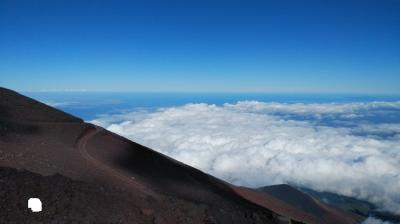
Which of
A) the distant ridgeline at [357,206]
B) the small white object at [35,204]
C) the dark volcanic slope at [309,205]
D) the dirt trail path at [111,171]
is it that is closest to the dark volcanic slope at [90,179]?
the dirt trail path at [111,171]

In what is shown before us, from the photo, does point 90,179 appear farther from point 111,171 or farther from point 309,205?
point 309,205

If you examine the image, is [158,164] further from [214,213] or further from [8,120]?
[8,120]

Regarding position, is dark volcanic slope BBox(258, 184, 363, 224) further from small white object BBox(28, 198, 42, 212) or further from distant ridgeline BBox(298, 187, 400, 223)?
distant ridgeline BBox(298, 187, 400, 223)

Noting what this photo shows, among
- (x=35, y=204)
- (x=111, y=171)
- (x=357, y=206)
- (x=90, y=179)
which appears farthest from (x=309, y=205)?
(x=357, y=206)

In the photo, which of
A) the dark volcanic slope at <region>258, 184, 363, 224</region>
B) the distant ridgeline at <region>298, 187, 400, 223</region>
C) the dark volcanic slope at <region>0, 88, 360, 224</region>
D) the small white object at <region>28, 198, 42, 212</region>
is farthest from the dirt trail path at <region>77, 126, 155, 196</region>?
the distant ridgeline at <region>298, 187, 400, 223</region>

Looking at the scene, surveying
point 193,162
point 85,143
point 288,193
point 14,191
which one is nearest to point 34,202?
point 14,191

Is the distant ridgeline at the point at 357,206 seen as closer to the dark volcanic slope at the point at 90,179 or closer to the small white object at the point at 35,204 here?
the dark volcanic slope at the point at 90,179
